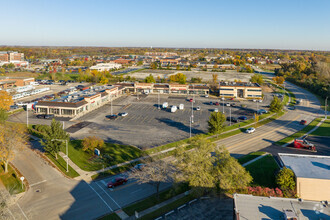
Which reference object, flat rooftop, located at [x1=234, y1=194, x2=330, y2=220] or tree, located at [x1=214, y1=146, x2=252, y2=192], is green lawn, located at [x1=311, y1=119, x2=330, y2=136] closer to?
flat rooftop, located at [x1=234, y1=194, x2=330, y2=220]

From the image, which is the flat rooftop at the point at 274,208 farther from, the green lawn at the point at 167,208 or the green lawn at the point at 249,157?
the green lawn at the point at 249,157

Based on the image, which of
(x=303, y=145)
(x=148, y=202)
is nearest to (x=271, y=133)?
(x=303, y=145)

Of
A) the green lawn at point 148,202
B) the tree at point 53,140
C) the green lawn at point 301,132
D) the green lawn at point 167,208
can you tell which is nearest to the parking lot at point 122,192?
the green lawn at point 148,202

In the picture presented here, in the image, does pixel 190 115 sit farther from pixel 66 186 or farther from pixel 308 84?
pixel 308 84

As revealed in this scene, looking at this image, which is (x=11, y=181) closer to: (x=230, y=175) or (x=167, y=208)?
(x=167, y=208)

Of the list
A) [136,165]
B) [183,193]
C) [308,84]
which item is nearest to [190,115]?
[136,165]

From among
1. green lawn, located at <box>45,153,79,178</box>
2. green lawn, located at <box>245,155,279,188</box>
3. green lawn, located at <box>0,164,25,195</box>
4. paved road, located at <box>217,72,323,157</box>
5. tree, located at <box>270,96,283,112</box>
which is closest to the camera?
green lawn, located at <box>0,164,25,195</box>

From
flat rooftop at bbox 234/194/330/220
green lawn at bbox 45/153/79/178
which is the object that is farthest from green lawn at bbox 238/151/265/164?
green lawn at bbox 45/153/79/178
